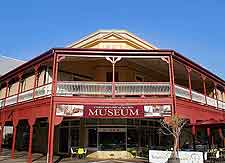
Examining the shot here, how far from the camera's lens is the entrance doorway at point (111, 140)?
21.4 metres

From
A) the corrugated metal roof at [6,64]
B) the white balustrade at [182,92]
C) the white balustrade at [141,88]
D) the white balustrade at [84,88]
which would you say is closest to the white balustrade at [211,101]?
the white balustrade at [182,92]

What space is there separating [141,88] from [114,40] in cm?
606

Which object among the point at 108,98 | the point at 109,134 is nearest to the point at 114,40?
the point at 108,98

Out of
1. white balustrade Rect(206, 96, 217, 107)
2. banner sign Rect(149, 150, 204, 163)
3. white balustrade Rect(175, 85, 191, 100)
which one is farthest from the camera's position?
white balustrade Rect(206, 96, 217, 107)

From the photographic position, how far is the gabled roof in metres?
23.7

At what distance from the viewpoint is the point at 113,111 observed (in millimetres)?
18172

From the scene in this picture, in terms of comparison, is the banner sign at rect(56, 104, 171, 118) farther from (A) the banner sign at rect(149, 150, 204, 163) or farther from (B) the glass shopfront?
(B) the glass shopfront

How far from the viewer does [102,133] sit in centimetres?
2153

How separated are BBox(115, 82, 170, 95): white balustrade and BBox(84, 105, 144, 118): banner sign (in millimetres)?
1081

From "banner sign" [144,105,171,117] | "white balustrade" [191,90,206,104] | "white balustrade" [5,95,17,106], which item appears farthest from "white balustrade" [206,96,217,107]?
"white balustrade" [5,95,17,106]

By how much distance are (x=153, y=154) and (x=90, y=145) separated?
18.5ft

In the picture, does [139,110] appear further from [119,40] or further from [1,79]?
[1,79]

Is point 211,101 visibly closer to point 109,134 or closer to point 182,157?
point 109,134

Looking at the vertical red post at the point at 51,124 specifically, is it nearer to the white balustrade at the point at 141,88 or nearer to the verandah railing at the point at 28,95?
the verandah railing at the point at 28,95
